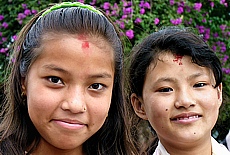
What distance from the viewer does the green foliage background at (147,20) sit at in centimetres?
431

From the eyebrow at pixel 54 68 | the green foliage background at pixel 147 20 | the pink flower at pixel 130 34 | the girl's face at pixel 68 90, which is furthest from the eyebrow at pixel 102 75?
the pink flower at pixel 130 34

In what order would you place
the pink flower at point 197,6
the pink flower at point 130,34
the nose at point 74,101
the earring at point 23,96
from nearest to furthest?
the nose at point 74,101, the earring at point 23,96, the pink flower at point 130,34, the pink flower at point 197,6

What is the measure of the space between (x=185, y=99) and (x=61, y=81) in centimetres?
75

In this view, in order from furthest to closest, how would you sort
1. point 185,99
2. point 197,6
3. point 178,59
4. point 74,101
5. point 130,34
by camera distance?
point 197,6 < point 130,34 < point 178,59 < point 185,99 < point 74,101

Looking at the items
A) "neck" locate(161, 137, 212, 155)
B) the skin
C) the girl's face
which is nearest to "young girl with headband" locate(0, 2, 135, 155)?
the girl's face

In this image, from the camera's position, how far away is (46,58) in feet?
6.40

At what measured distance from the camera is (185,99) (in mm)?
2312

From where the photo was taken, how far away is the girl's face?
1.91m

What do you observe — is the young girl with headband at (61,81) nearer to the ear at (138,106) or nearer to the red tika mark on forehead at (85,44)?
the red tika mark on forehead at (85,44)

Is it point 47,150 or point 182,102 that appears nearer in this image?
point 47,150

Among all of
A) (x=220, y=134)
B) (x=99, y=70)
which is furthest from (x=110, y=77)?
(x=220, y=134)

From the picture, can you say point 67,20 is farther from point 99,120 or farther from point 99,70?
point 99,120

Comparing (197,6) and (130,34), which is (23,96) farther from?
(197,6)

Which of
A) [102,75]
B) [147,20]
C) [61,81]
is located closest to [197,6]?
[147,20]
